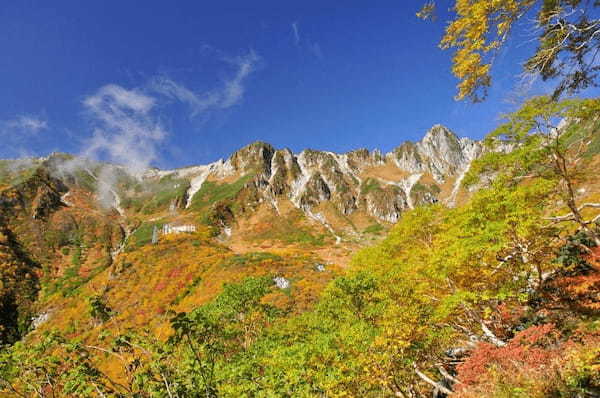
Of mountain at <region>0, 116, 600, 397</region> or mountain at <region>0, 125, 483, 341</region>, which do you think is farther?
mountain at <region>0, 125, 483, 341</region>

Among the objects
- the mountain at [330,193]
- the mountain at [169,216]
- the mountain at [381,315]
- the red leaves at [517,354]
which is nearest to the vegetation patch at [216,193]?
the mountain at [169,216]

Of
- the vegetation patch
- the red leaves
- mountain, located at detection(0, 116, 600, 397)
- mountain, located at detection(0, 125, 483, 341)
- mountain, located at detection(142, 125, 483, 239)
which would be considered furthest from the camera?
the vegetation patch

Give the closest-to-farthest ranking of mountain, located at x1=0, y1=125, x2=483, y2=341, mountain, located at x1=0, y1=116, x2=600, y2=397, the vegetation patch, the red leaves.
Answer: mountain, located at x1=0, y1=116, x2=600, y2=397
the red leaves
mountain, located at x1=0, y1=125, x2=483, y2=341
the vegetation patch

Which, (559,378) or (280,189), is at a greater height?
(280,189)

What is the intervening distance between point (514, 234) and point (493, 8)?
9868mm

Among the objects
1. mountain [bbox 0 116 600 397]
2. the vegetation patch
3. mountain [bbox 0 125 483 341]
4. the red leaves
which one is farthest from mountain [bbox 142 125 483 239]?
the red leaves

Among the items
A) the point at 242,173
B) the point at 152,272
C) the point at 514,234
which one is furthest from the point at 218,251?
the point at 242,173

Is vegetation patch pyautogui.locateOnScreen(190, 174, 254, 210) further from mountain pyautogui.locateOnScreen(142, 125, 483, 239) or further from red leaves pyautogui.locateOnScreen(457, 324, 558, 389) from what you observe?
red leaves pyautogui.locateOnScreen(457, 324, 558, 389)

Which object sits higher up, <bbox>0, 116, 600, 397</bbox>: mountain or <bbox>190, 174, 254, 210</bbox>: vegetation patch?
<bbox>190, 174, 254, 210</bbox>: vegetation patch

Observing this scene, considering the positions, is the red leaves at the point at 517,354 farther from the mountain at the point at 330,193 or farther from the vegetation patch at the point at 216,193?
the vegetation patch at the point at 216,193

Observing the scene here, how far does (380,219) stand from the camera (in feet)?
543

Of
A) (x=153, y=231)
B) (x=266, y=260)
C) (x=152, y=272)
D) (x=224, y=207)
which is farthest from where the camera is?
(x=224, y=207)

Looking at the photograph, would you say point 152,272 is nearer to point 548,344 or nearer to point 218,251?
point 218,251

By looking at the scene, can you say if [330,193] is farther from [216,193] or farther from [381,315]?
[381,315]
